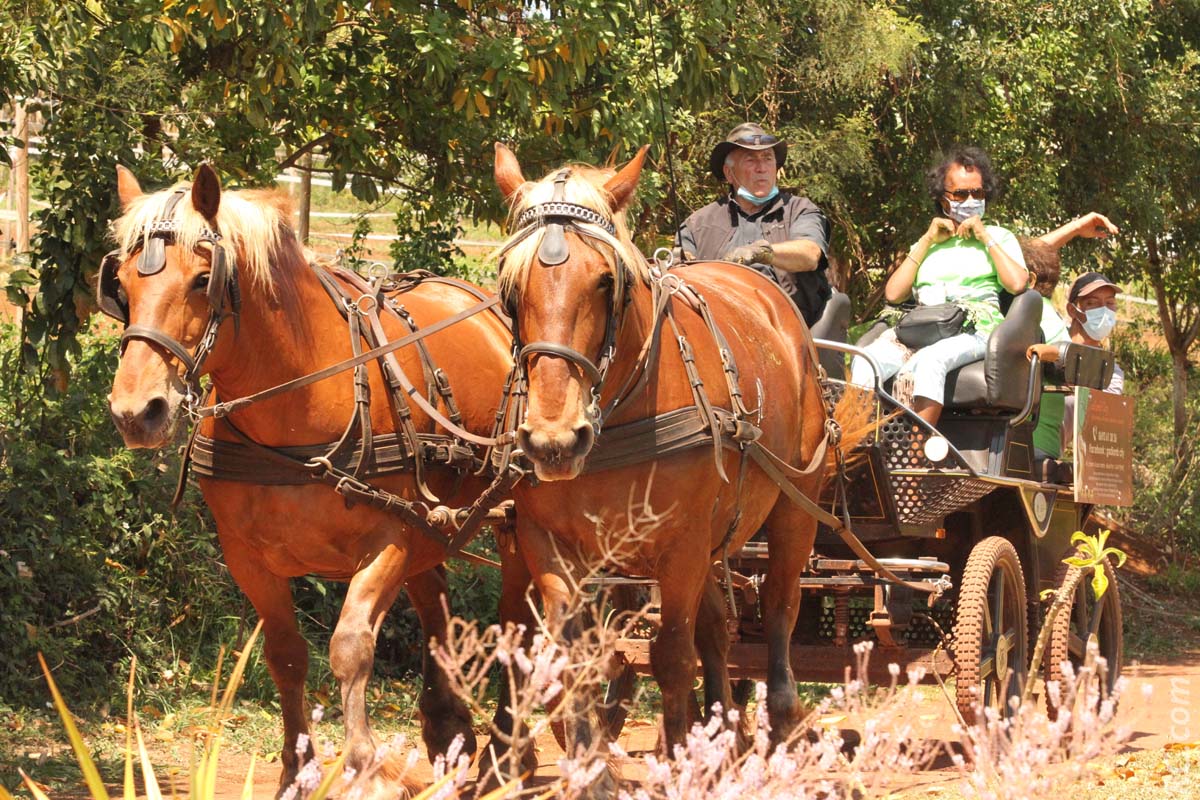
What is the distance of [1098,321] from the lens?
335 inches

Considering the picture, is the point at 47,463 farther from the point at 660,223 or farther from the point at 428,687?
the point at 660,223

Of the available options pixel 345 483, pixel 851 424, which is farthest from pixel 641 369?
pixel 851 424

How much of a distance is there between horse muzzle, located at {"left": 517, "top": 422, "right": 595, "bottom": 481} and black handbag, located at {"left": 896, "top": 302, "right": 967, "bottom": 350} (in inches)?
120

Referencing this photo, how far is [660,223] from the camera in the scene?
10922 mm

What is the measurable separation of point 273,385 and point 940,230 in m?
3.54

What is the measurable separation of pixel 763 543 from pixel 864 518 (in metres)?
0.49

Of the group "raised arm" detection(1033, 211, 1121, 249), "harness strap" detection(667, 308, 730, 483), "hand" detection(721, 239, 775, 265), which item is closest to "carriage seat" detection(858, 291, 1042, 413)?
"raised arm" detection(1033, 211, 1121, 249)

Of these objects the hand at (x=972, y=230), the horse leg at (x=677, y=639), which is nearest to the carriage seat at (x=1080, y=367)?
the hand at (x=972, y=230)

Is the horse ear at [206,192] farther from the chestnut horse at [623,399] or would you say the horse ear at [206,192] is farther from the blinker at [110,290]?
the chestnut horse at [623,399]

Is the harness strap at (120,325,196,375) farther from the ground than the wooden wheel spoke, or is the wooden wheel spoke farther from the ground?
the harness strap at (120,325,196,375)

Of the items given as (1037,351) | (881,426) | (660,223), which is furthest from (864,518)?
(660,223)

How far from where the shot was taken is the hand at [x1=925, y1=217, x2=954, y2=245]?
281 inches

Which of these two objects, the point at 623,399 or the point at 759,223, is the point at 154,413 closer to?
the point at 623,399

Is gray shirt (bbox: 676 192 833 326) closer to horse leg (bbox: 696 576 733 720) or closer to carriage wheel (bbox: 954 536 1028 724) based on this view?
carriage wheel (bbox: 954 536 1028 724)
